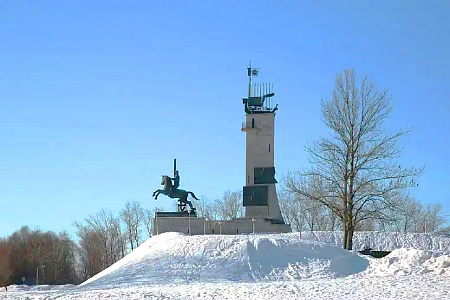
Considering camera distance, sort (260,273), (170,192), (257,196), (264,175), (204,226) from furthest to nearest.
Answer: (264,175) → (257,196) → (170,192) → (204,226) → (260,273)

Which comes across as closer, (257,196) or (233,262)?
(233,262)

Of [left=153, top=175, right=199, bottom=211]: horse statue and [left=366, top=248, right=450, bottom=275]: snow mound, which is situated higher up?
[left=153, top=175, right=199, bottom=211]: horse statue

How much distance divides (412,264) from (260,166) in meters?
21.1

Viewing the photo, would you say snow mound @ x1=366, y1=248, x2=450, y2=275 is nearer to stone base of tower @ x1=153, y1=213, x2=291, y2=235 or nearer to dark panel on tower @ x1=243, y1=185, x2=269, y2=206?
stone base of tower @ x1=153, y1=213, x2=291, y2=235

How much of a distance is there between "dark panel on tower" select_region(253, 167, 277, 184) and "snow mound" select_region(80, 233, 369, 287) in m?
13.5

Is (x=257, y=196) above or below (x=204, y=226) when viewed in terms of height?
above

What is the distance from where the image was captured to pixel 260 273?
2217 cm

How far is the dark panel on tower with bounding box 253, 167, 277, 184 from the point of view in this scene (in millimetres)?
39469

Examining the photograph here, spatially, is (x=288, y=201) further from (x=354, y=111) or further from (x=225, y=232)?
(x=354, y=111)

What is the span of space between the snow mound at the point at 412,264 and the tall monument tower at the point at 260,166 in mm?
18464

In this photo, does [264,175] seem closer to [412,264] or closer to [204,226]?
[204,226]

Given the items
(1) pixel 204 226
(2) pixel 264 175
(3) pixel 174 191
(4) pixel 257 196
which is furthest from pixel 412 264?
(2) pixel 264 175

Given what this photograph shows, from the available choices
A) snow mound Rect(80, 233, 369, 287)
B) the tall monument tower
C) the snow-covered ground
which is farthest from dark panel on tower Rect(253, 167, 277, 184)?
snow mound Rect(80, 233, 369, 287)

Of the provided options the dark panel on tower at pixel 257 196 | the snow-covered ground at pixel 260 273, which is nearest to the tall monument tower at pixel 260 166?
the dark panel on tower at pixel 257 196
